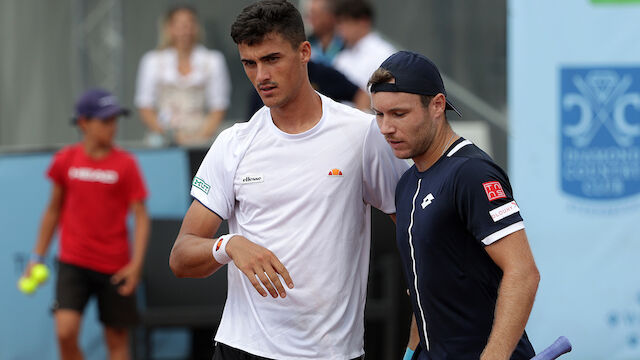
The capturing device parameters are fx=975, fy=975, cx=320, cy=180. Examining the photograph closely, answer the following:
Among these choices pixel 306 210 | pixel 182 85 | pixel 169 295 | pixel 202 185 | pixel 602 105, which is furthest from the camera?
pixel 182 85

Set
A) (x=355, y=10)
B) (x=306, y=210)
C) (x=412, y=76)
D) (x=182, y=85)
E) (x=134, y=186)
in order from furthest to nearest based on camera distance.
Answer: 1. (x=182, y=85)
2. (x=355, y=10)
3. (x=134, y=186)
4. (x=306, y=210)
5. (x=412, y=76)

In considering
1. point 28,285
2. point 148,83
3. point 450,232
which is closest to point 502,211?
point 450,232

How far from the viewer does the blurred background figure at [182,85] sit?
8.44 metres

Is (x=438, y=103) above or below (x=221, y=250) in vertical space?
above

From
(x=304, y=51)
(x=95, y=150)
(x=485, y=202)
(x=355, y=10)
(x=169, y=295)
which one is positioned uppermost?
(x=355, y=10)

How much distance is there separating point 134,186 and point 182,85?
1.69 m

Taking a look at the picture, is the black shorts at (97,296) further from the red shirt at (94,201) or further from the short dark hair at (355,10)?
the short dark hair at (355,10)

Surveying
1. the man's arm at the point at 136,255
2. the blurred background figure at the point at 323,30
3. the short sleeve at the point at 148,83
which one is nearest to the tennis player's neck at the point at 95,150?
the man's arm at the point at 136,255

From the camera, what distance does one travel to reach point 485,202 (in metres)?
3.22

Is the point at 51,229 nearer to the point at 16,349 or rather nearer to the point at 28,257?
the point at 28,257

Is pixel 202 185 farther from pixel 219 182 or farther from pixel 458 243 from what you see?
pixel 458 243

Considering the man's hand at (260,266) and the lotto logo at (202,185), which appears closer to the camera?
the man's hand at (260,266)

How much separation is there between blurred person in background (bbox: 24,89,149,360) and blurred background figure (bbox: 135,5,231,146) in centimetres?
133

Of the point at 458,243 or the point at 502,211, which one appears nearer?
the point at 502,211
